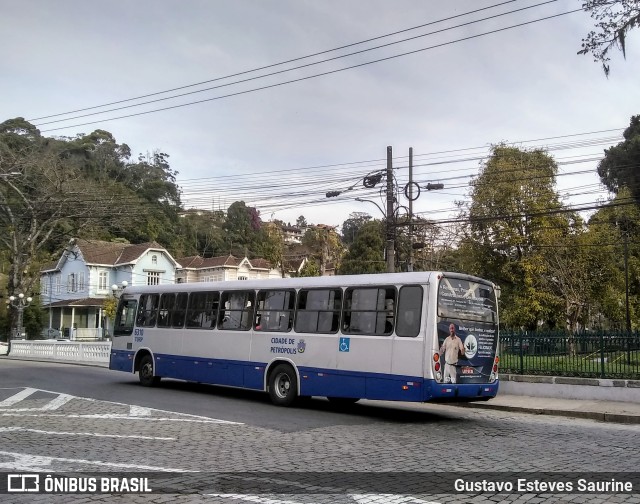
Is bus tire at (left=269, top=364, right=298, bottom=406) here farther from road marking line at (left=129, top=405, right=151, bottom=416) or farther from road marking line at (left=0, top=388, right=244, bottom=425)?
road marking line at (left=129, top=405, right=151, bottom=416)

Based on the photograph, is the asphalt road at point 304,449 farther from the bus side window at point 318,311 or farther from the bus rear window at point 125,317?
the bus rear window at point 125,317

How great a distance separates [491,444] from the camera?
9.98m

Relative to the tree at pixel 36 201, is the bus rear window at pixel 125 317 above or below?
below

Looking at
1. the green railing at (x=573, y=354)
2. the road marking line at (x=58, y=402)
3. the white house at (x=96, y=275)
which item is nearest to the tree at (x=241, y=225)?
the white house at (x=96, y=275)

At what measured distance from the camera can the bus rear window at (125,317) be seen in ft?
63.4

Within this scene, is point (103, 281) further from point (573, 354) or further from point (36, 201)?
point (573, 354)

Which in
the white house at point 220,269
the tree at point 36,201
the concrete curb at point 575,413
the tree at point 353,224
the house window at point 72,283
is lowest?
the concrete curb at point 575,413

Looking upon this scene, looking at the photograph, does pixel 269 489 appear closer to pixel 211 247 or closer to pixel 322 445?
pixel 322 445

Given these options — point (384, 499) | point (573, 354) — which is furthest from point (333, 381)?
point (384, 499)

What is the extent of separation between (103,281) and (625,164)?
4663 cm

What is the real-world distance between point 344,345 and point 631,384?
24.5 ft

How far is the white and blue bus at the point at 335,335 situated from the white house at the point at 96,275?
144ft

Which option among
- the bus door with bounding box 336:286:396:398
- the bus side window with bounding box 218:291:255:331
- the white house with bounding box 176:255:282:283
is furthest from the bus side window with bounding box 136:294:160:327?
the white house with bounding box 176:255:282:283

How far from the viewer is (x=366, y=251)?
198 ft
